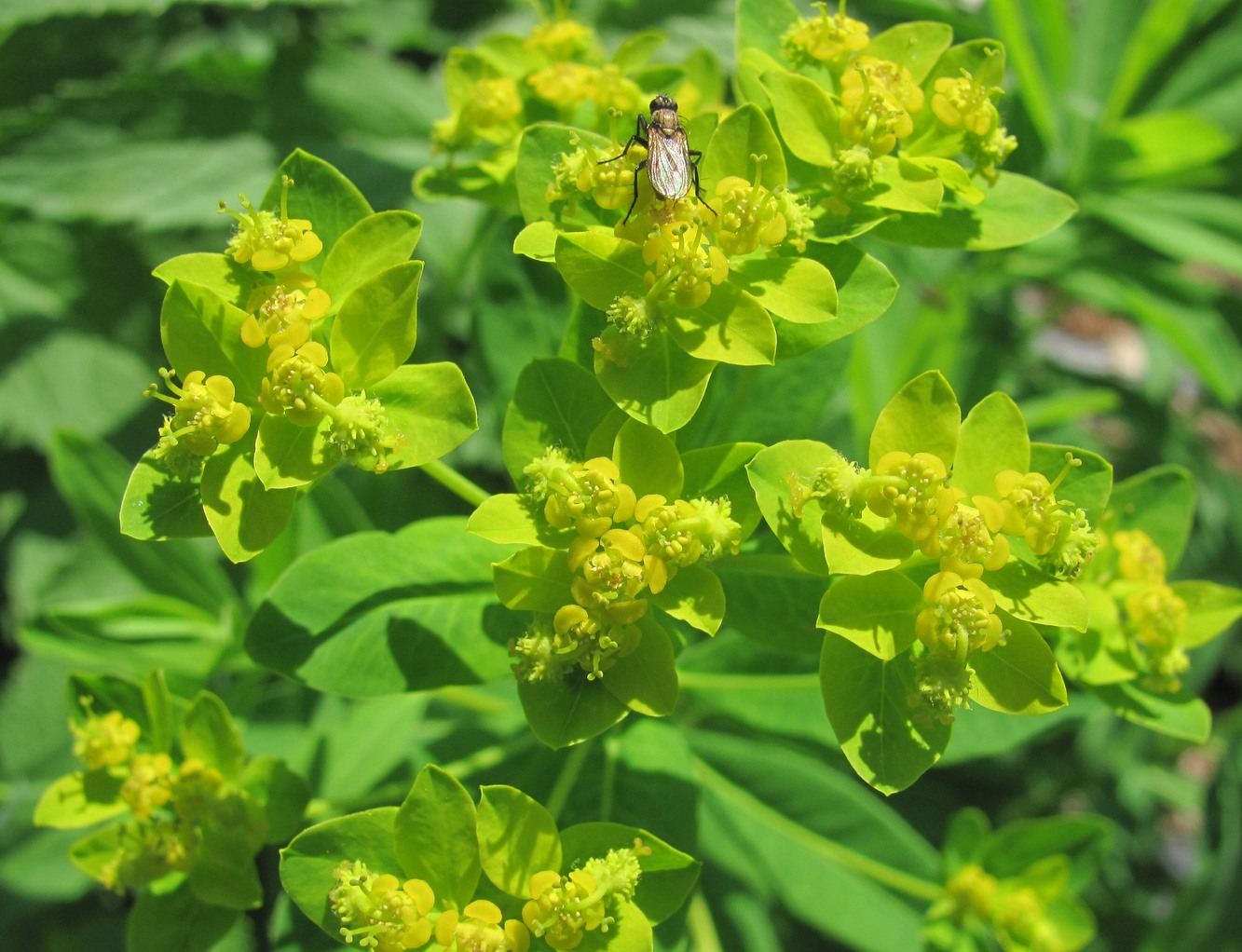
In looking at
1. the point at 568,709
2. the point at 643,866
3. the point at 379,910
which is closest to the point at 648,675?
the point at 568,709

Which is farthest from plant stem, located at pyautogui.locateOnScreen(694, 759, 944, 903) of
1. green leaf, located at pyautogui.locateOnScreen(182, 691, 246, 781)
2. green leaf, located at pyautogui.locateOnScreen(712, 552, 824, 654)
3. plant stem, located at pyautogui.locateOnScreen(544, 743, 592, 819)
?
green leaf, located at pyautogui.locateOnScreen(182, 691, 246, 781)

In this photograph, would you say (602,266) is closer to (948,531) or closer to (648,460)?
(648,460)

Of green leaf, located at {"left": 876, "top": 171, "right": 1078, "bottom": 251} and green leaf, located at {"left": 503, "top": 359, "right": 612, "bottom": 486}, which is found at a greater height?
green leaf, located at {"left": 876, "top": 171, "right": 1078, "bottom": 251}

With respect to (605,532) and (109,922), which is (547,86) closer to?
(605,532)

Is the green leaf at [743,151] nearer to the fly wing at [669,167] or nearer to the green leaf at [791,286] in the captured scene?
the fly wing at [669,167]

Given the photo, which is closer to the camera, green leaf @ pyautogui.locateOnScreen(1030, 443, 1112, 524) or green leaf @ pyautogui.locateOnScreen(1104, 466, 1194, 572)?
green leaf @ pyautogui.locateOnScreen(1030, 443, 1112, 524)

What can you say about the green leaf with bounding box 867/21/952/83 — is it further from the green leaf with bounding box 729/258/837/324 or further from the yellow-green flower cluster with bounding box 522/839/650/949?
the yellow-green flower cluster with bounding box 522/839/650/949

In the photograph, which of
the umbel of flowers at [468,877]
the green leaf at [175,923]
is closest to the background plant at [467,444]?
the green leaf at [175,923]

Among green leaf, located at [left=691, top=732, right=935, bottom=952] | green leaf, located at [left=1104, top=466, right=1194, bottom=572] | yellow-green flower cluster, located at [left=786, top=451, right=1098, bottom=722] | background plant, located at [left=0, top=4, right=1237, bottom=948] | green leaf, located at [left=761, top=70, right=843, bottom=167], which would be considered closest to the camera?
yellow-green flower cluster, located at [left=786, top=451, right=1098, bottom=722]
